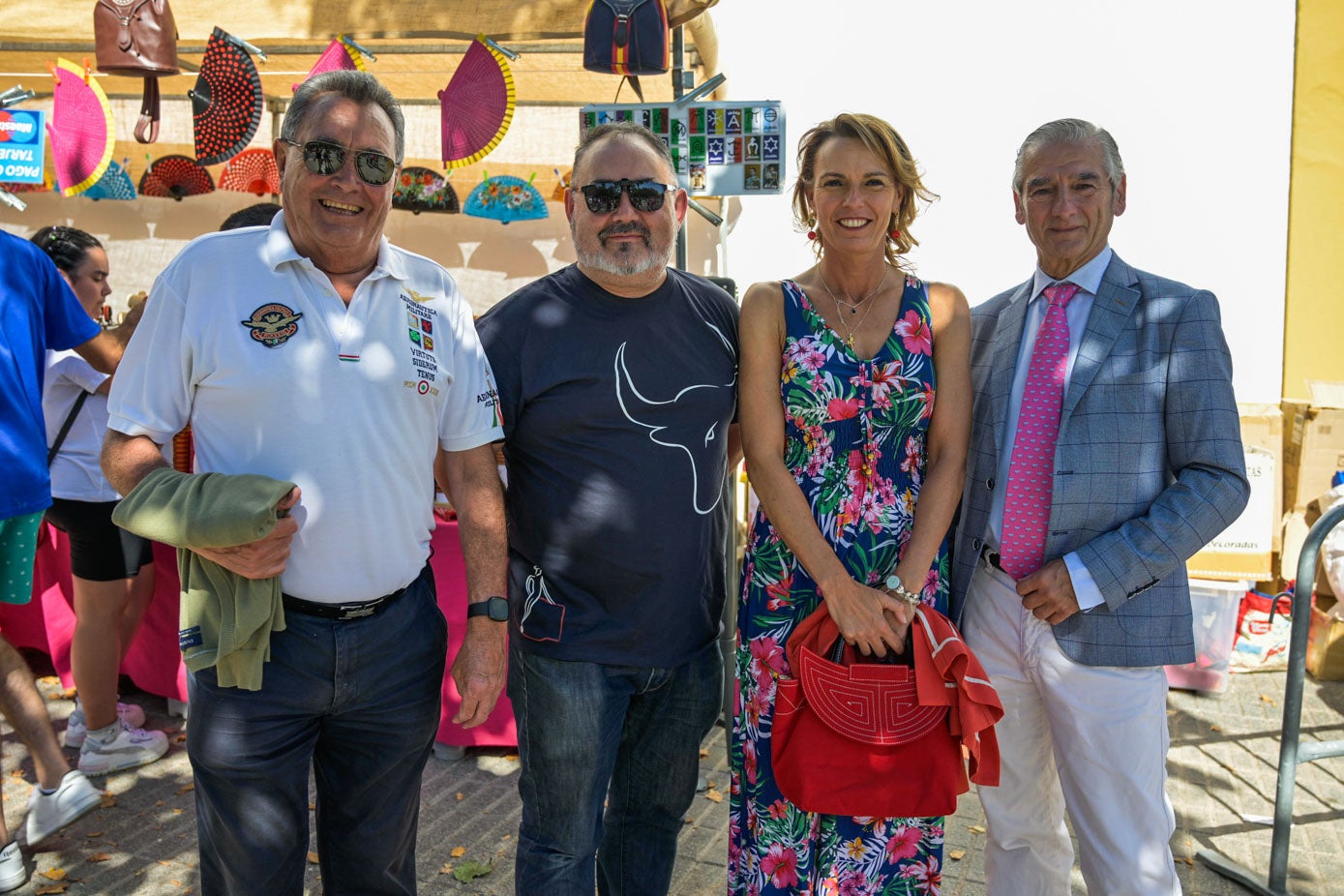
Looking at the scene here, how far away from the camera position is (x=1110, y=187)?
2.44 m

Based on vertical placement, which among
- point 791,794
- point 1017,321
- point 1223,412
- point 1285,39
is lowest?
point 791,794

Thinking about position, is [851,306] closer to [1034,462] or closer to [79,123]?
[1034,462]

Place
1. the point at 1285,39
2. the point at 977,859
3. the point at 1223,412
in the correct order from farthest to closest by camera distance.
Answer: the point at 1285,39
the point at 977,859
the point at 1223,412

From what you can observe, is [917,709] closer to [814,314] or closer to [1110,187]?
[814,314]

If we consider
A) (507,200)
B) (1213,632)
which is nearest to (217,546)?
(1213,632)

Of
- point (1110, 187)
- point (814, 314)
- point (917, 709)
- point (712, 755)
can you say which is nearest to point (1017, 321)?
point (1110, 187)

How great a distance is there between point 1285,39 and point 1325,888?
18.2ft

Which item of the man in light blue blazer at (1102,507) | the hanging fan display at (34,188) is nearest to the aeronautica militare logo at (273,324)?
the man in light blue blazer at (1102,507)

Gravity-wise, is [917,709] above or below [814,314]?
below

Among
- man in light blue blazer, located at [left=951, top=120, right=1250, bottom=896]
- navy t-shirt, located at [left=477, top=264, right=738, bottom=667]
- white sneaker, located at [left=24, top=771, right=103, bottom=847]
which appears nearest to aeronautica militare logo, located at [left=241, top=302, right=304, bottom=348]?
navy t-shirt, located at [left=477, top=264, right=738, bottom=667]

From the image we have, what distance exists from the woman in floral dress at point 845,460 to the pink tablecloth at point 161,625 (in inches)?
66.5

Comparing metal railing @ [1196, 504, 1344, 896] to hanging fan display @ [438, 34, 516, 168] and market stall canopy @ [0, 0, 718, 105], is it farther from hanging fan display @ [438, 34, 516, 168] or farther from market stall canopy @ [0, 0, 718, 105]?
hanging fan display @ [438, 34, 516, 168]

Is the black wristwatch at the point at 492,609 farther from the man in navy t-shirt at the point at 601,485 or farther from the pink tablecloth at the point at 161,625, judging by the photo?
the pink tablecloth at the point at 161,625

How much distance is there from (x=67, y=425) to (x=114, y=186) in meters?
6.00
